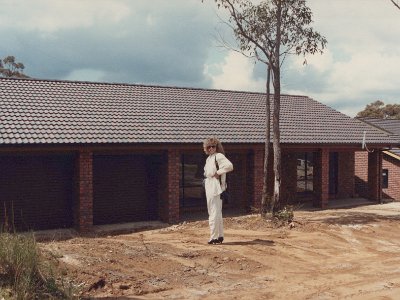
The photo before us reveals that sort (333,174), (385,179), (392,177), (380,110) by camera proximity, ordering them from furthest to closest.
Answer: (380,110) < (385,179) < (392,177) < (333,174)

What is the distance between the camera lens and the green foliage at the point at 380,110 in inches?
2357

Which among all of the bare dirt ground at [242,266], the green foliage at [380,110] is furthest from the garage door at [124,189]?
the green foliage at [380,110]

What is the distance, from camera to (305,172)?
20.1 metres

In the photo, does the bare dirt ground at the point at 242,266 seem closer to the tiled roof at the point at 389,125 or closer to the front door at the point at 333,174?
the front door at the point at 333,174

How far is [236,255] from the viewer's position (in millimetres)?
8961

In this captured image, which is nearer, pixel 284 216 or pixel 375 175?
pixel 284 216

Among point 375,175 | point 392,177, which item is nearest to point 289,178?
point 375,175

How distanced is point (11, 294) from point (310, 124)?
53.7ft

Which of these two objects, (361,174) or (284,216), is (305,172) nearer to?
(361,174)

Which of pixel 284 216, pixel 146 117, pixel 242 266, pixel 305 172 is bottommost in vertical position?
pixel 242 266

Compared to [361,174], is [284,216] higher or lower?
lower

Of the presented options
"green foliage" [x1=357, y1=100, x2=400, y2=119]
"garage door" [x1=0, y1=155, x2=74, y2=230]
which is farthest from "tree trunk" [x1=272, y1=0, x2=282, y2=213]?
"green foliage" [x1=357, y1=100, x2=400, y2=119]

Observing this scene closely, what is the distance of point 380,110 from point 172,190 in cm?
5299

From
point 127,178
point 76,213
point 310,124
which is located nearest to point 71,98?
point 127,178
